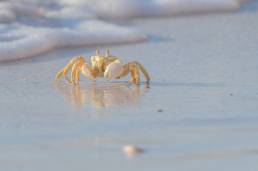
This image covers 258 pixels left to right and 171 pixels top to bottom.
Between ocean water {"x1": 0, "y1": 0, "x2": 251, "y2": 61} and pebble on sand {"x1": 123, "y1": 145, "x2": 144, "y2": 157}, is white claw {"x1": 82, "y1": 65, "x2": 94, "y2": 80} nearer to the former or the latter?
ocean water {"x1": 0, "y1": 0, "x2": 251, "y2": 61}

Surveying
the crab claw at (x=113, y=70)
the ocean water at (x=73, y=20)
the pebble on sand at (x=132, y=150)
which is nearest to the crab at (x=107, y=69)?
the crab claw at (x=113, y=70)

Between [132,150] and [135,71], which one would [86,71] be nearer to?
[135,71]

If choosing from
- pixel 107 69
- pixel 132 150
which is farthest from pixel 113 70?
pixel 132 150

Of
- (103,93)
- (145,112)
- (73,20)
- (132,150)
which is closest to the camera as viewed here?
(132,150)

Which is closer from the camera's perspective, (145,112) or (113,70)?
(145,112)

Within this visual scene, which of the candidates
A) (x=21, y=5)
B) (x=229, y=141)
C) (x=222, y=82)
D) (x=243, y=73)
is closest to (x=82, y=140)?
(x=229, y=141)

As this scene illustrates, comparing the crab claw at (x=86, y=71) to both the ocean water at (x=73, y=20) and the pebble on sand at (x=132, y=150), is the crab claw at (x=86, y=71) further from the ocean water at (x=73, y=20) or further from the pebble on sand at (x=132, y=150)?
the pebble on sand at (x=132, y=150)

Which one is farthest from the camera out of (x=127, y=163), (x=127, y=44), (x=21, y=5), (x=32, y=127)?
(x=21, y=5)

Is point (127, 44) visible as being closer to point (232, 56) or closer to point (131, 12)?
point (232, 56)
